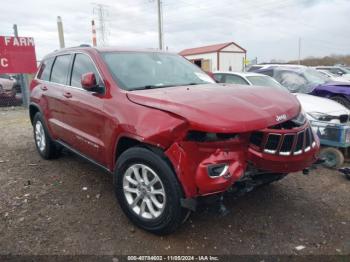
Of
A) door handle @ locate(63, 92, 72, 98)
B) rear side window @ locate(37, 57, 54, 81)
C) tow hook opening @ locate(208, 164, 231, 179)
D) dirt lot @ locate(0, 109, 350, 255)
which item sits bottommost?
dirt lot @ locate(0, 109, 350, 255)

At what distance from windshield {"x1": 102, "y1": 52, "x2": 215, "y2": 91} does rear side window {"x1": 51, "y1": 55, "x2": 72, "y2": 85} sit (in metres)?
0.95

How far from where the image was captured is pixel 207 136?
9.00ft

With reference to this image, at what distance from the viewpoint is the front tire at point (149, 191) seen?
9.00 ft

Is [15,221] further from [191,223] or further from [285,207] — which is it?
[285,207]

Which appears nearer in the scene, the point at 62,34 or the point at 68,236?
the point at 68,236

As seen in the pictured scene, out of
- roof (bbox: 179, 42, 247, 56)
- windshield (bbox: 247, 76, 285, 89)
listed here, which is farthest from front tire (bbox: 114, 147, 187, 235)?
roof (bbox: 179, 42, 247, 56)

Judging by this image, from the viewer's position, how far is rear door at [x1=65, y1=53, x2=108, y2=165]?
3.52m

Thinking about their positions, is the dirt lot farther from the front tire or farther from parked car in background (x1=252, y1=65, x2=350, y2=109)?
parked car in background (x1=252, y1=65, x2=350, y2=109)

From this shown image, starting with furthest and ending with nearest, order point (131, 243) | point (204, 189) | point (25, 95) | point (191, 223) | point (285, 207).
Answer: point (25, 95)
point (285, 207)
point (191, 223)
point (131, 243)
point (204, 189)

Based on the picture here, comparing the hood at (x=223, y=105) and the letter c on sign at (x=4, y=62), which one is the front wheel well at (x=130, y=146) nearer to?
the hood at (x=223, y=105)

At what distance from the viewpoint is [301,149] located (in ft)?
9.93

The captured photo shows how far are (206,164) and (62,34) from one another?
13.0 metres

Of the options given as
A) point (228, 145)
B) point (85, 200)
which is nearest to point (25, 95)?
point (85, 200)

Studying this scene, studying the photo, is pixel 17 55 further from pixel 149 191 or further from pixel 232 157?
pixel 232 157
